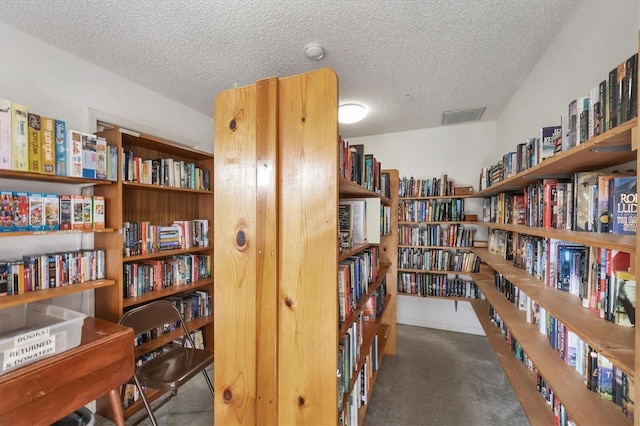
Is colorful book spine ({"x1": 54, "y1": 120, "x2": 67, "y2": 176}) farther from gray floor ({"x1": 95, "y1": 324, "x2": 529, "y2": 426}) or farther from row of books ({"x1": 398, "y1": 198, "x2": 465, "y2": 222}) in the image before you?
row of books ({"x1": 398, "y1": 198, "x2": 465, "y2": 222})

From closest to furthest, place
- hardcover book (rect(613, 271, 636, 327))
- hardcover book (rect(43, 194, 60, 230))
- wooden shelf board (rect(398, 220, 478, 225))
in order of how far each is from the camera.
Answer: hardcover book (rect(613, 271, 636, 327)) → hardcover book (rect(43, 194, 60, 230)) → wooden shelf board (rect(398, 220, 478, 225))

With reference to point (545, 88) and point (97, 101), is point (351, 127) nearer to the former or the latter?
point (545, 88)

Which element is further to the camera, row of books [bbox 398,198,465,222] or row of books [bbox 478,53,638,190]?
row of books [bbox 398,198,465,222]

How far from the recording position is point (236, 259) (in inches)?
36.3

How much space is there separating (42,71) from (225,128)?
1.74 meters

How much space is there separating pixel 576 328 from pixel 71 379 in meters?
2.06

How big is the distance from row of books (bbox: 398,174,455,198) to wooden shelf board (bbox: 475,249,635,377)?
2032 millimetres

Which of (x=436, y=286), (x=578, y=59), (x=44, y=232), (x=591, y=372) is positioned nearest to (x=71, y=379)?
(x=44, y=232)

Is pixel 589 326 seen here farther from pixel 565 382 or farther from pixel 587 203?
pixel 587 203

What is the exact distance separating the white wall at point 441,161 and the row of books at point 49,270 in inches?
127

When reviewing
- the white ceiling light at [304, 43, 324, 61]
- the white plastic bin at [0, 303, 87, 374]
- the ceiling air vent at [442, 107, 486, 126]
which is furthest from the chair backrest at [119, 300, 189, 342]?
the ceiling air vent at [442, 107, 486, 126]

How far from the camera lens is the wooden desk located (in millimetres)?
1063

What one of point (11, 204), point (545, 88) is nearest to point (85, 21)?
point (11, 204)

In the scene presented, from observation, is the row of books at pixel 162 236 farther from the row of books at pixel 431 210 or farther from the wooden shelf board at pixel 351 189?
the row of books at pixel 431 210
